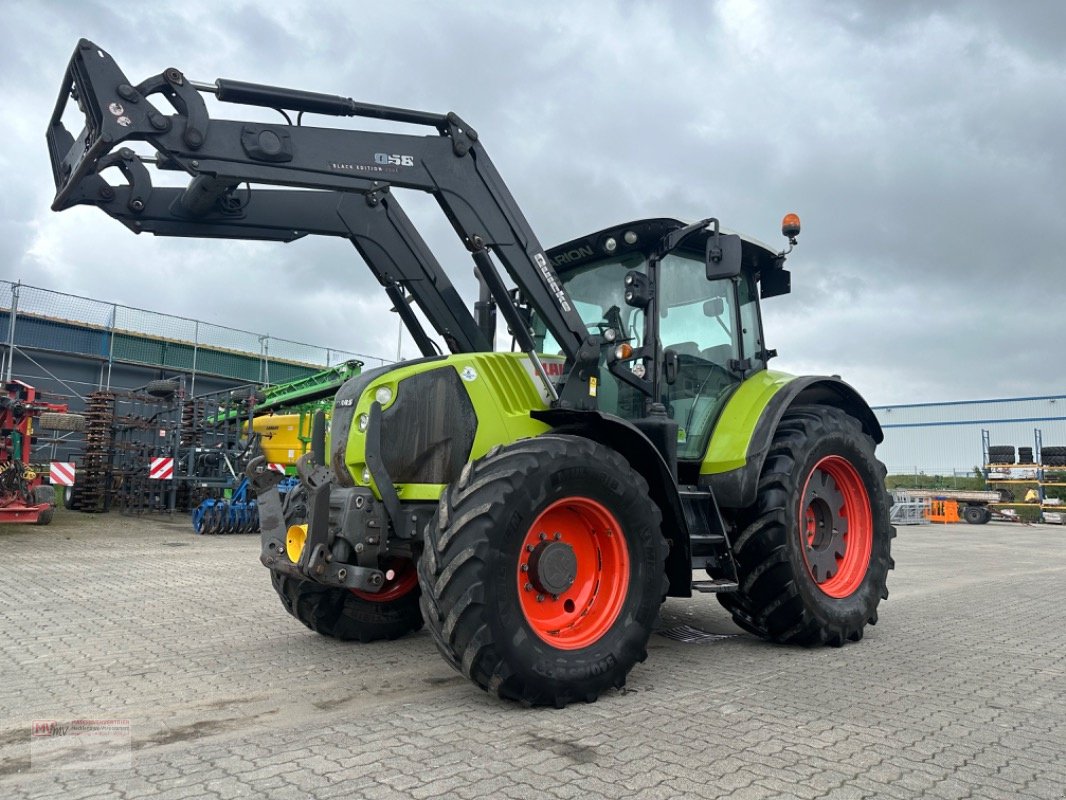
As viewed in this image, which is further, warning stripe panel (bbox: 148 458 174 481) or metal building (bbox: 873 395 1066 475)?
metal building (bbox: 873 395 1066 475)

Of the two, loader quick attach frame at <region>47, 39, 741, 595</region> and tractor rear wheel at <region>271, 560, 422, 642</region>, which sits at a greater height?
loader quick attach frame at <region>47, 39, 741, 595</region>

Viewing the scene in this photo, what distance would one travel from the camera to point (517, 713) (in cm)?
385

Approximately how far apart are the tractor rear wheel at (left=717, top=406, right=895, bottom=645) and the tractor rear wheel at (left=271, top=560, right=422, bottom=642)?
222cm

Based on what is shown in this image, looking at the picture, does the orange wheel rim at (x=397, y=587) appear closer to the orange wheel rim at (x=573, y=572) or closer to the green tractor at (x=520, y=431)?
the green tractor at (x=520, y=431)

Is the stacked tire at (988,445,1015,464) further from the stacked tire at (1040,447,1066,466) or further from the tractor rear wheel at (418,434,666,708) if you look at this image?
the tractor rear wheel at (418,434,666,708)

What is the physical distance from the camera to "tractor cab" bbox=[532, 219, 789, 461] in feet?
17.9

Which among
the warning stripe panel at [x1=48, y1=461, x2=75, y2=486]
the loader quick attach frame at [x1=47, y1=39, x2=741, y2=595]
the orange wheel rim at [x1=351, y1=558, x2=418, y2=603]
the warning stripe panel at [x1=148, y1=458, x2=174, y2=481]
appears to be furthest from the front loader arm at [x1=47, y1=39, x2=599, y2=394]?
the warning stripe panel at [x1=48, y1=461, x2=75, y2=486]

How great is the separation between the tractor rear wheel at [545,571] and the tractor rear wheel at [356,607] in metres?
1.36

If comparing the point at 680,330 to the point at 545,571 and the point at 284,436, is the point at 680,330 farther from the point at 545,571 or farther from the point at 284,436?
the point at 284,436

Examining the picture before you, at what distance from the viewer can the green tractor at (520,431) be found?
4.07m

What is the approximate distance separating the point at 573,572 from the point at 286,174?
268 centimetres

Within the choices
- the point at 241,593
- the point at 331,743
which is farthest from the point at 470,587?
the point at 241,593

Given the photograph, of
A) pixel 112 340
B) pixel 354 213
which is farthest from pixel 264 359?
pixel 354 213

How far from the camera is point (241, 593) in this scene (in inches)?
305
